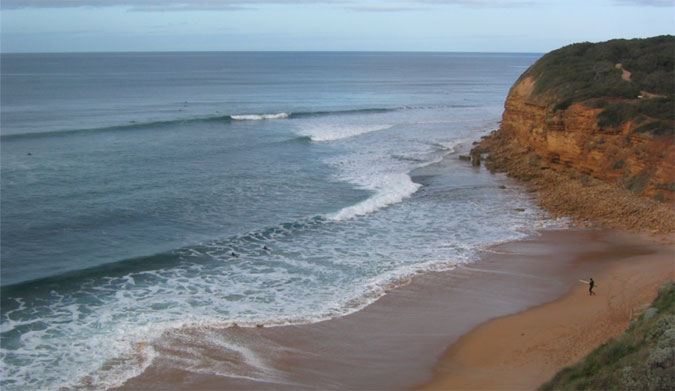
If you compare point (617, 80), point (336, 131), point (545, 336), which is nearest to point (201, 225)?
point (545, 336)

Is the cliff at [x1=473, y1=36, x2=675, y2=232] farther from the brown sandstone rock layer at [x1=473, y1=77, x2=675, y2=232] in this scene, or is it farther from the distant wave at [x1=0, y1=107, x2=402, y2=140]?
the distant wave at [x1=0, y1=107, x2=402, y2=140]

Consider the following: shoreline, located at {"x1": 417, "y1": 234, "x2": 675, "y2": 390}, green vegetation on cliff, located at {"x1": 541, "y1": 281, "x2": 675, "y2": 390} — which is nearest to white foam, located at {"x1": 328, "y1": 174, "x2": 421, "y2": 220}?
shoreline, located at {"x1": 417, "y1": 234, "x2": 675, "y2": 390}

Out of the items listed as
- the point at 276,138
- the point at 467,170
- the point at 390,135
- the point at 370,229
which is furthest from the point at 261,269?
the point at 390,135

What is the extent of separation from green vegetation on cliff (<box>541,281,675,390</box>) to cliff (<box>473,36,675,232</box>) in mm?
13445

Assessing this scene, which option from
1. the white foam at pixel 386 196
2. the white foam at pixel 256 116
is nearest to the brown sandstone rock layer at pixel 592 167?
the white foam at pixel 386 196

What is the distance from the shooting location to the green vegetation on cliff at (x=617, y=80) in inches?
1093

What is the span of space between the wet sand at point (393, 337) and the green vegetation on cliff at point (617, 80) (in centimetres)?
954

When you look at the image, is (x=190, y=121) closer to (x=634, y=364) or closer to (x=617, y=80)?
(x=617, y=80)

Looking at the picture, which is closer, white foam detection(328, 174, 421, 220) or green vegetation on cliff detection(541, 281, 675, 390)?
green vegetation on cliff detection(541, 281, 675, 390)

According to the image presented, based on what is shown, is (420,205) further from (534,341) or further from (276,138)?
(276,138)

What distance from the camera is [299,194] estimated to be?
29125 mm

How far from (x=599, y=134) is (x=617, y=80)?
5276mm

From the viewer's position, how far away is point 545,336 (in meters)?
14.8

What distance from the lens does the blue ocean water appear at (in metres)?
15.9
